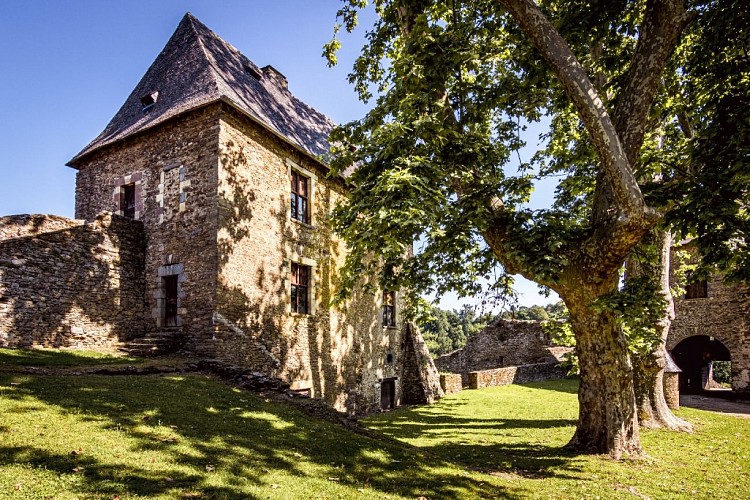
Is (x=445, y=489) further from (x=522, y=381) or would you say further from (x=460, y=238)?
(x=522, y=381)

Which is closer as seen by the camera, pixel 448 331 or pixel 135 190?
pixel 135 190

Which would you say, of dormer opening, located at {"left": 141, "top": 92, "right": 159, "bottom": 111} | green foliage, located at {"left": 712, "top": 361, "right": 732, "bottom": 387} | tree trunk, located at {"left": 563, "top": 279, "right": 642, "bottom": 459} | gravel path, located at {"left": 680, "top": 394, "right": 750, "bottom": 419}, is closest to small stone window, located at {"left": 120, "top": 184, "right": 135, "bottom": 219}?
dormer opening, located at {"left": 141, "top": 92, "right": 159, "bottom": 111}

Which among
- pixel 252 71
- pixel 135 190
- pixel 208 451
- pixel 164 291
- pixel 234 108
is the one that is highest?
pixel 252 71

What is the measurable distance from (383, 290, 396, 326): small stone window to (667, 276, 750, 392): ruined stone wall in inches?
587

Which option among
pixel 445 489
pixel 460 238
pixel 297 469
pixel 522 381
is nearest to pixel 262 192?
pixel 460 238

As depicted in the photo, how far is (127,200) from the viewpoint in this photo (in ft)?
47.2

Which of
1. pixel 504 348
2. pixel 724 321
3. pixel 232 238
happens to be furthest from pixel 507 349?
pixel 232 238

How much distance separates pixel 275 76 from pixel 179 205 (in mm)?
9592

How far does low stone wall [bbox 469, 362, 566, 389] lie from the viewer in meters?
23.3

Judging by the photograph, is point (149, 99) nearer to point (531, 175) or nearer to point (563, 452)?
point (531, 175)

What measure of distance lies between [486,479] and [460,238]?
4092 mm

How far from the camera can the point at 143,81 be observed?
16.2 m

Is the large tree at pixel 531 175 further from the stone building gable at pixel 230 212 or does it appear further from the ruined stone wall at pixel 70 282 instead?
the ruined stone wall at pixel 70 282

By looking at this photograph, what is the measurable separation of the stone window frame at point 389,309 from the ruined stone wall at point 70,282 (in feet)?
32.9
